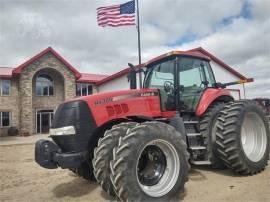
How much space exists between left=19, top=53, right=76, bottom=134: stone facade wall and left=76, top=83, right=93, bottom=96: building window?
6.40ft

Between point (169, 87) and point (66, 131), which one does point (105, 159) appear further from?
point (169, 87)

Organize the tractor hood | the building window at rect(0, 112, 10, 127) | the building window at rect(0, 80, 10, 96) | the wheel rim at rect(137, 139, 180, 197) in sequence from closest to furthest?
the wheel rim at rect(137, 139, 180, 197), the tractor hood, the building window at rect(0, 112, 10, 127), the building window at rect(0, 80, 10, 96)

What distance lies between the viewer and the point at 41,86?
85.9ft

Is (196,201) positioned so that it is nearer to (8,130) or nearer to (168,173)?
(168,173)

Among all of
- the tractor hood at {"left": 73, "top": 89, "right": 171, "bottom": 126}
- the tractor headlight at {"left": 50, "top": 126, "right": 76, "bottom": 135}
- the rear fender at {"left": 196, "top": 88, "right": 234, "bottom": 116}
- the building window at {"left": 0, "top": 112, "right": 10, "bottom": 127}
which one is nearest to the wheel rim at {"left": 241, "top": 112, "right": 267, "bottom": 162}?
the rear fender at {"left": 196, "top": 88, "right": 234, "bottom": 116}

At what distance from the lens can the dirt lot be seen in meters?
4.74

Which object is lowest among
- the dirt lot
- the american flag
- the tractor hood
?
the dirt lot

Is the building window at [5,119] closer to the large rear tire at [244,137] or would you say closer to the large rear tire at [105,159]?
the large rear tire at [244,137]

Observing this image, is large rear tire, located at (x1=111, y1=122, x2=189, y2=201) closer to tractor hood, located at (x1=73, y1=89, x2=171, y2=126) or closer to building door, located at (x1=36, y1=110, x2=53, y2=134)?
tractor hood, located at (x1=73, y1=89, x2=171, y2=126)

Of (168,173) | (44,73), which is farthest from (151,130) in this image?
(44,73)

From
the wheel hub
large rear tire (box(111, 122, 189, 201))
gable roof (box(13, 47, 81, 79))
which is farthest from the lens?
gable roof (box(13, 47, 81, 79))

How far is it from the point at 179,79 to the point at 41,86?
22.0 metres

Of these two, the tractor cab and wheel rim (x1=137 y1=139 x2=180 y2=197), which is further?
the tractor cab

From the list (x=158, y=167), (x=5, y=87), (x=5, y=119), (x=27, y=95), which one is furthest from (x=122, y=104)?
(x=5, y=87)
